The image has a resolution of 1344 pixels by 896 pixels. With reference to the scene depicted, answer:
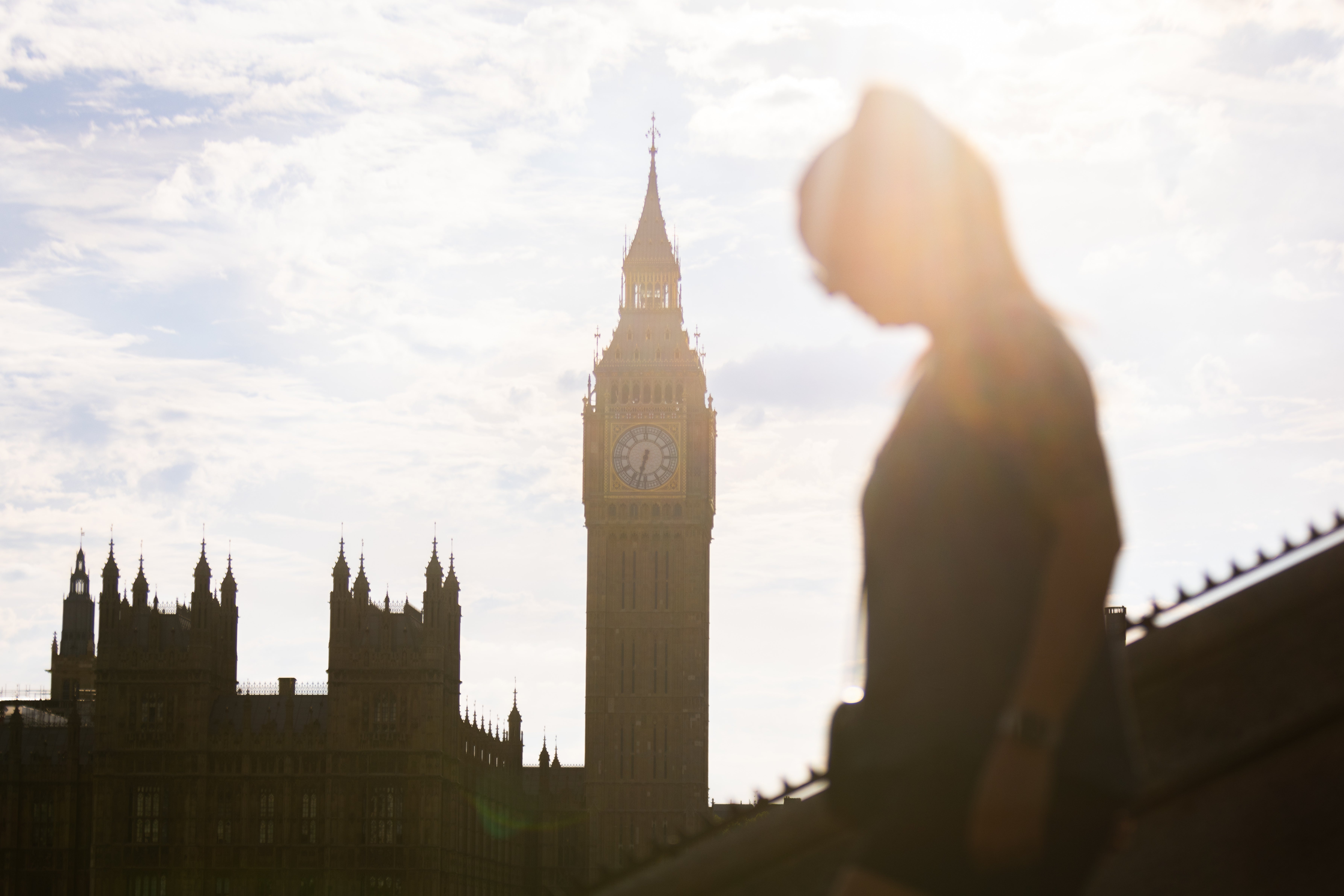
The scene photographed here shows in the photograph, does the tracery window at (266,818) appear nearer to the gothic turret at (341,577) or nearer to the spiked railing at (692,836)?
the gothic turret at (341,577)

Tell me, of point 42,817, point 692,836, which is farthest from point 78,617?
point 692,836

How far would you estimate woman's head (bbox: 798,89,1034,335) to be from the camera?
315cm

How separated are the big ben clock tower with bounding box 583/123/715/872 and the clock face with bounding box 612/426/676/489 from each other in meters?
0.04

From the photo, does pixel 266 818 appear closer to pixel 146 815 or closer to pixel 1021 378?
pixel 146 815

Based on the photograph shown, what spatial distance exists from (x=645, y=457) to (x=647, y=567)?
435cm

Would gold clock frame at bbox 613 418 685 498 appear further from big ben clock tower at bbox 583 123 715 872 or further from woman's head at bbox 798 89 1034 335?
woman's head at bbox 798 89 1034 335

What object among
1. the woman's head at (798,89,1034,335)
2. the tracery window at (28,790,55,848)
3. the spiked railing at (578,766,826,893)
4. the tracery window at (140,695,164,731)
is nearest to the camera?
the woman's head at (798,89,1034,335)

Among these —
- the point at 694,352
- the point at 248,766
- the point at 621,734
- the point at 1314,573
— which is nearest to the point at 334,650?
the point at 248,766

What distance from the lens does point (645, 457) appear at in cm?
6869

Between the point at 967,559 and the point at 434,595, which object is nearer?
the point at 967,559

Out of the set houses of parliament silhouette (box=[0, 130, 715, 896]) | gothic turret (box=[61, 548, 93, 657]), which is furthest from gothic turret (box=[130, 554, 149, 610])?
gothic turret (box=[61, 548, 93, 657])

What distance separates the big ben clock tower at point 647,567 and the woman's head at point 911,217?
64.4 m

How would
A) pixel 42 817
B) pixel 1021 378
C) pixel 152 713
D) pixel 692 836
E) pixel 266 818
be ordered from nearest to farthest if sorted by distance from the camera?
1. pixel 1021 378
2. pixel 692 836
3. pixel 266 818
4. pixel 152 713
5. pixel 42 817

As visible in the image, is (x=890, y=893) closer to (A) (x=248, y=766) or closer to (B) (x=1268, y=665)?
(B) (x=1268, y=665)
